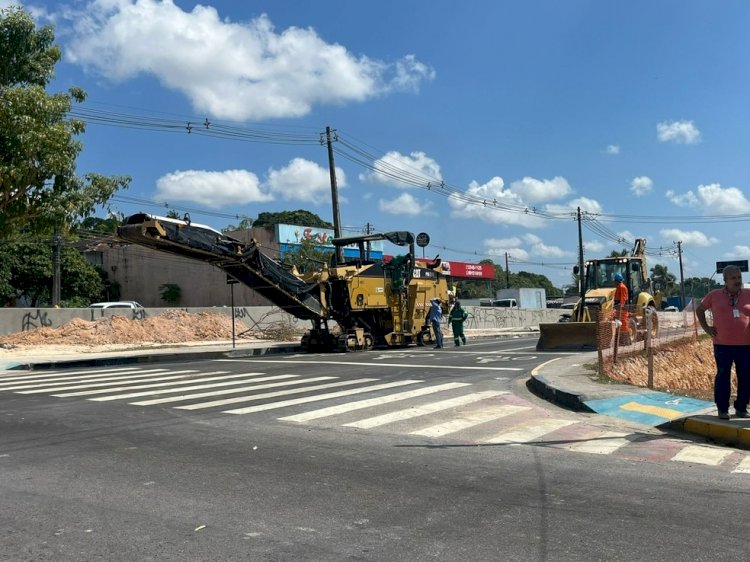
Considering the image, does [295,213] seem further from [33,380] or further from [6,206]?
[33,380]

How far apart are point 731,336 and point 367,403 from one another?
504 cm

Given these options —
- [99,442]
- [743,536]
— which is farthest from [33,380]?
[743,536]

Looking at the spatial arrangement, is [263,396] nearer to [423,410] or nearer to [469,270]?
[423,410]

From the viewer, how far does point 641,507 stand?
5117 mm

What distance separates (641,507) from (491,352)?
15465 mm

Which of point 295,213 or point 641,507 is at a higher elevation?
point 295,213

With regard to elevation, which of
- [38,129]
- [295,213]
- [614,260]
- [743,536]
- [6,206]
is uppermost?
[295,213]

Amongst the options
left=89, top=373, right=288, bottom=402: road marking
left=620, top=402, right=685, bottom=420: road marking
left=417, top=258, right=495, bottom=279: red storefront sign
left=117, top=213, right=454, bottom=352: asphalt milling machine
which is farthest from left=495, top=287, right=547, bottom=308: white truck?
left=620, top=402, right=685, bottom=420: road marking

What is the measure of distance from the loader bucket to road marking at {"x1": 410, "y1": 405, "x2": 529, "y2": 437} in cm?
1021

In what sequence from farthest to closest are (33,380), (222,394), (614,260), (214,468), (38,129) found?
1. (614,260)
2. (38,129)
3. (33,380)
4. (222,394)
5. (214,468)

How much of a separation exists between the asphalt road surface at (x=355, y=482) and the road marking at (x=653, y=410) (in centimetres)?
70

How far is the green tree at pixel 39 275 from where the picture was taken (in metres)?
44.1

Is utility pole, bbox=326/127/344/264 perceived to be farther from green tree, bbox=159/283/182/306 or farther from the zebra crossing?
green tree, bbox=159/283/182/306

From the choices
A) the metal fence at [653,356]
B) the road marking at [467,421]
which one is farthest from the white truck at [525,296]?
the road marking at [467,421]
